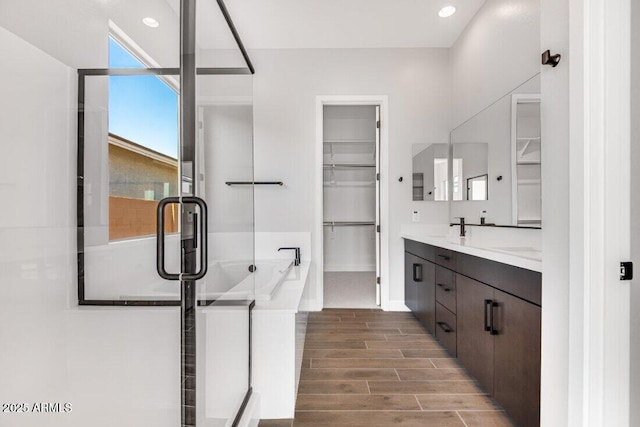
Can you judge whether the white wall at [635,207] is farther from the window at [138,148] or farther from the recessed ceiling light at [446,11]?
the recessed ceiling light at [446,11]

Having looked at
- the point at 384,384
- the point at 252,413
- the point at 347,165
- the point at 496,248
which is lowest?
the point at 384,384

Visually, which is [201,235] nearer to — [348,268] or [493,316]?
[493,316]

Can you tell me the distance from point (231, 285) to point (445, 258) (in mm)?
1642

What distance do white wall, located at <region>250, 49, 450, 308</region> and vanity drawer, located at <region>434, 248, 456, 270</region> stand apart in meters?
0.92

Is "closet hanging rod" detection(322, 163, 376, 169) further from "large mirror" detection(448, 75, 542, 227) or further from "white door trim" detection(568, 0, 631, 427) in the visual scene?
"white door trim" detection(568, 0, 631, 427)

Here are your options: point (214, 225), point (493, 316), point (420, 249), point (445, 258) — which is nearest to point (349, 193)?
point (420, 249)

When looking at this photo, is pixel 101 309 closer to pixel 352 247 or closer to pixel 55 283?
pixel 55 283

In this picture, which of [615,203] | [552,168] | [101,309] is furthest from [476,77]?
[101,309]

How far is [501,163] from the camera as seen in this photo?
8.07 feet

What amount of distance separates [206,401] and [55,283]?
0.73 metres

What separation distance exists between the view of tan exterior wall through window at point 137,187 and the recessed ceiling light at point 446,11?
2.92 m

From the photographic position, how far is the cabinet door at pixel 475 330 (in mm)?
1758

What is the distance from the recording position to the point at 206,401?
117cm

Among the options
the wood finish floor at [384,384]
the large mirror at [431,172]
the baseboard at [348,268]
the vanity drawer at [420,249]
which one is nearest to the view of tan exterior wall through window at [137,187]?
the wood finish floor at [384,384]
